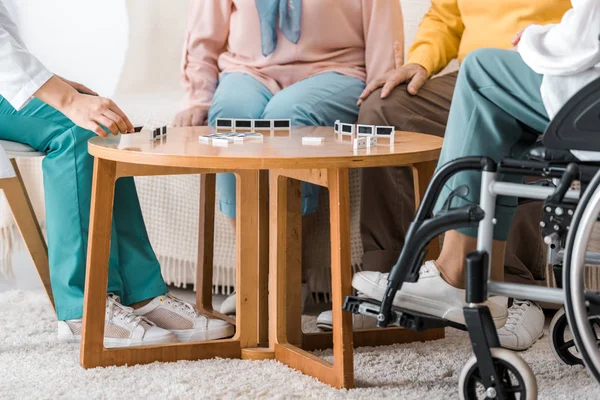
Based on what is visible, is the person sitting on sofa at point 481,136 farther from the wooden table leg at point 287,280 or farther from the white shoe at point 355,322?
the white shoe at point 355,322

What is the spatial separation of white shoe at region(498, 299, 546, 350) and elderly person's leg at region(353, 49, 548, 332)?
0.78ft

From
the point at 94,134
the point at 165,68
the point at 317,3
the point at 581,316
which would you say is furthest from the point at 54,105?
the point at 165,68

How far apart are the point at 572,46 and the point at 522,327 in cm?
68

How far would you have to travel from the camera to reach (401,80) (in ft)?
6.27

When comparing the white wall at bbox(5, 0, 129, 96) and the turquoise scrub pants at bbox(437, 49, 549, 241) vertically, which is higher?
the white wall at bbox(5, 0, 129, 96)

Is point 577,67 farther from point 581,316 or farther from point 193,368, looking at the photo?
point 193,368

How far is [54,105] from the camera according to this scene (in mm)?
1495

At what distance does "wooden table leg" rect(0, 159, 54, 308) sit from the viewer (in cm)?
164

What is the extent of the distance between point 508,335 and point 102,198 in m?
0.78

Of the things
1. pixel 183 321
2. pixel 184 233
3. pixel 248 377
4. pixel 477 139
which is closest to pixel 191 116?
pixel 184 233

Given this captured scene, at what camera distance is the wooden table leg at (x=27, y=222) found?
5.37 feet

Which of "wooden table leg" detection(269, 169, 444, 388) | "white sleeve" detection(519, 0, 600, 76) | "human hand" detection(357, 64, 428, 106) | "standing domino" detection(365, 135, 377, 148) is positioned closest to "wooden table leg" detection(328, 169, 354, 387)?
Result: "wooden table leg" detection(269, 169, 444, 388)

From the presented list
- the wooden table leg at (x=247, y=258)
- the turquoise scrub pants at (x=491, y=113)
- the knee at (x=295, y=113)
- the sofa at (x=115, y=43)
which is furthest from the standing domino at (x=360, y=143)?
the sofa at (x=115, y=43)

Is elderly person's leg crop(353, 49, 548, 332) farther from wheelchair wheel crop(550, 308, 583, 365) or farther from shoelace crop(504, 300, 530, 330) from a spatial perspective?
shoelace crop(504, 300, 530, 330)
